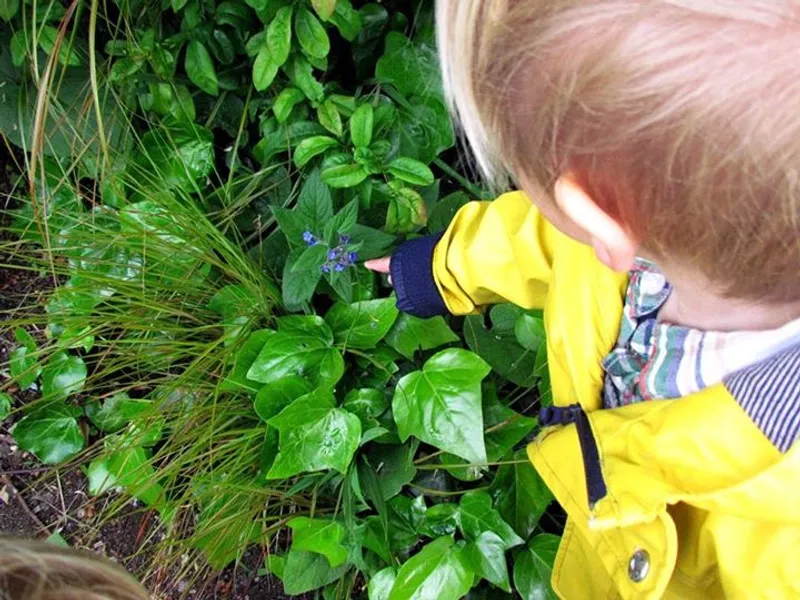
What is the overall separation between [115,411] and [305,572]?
16.3 inches

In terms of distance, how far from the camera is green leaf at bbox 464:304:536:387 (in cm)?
125

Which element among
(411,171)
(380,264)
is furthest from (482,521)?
(411,171)

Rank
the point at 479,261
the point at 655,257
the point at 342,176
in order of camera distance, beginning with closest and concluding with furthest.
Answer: the point at 655,257, the point at 479,261, the point at 342,176

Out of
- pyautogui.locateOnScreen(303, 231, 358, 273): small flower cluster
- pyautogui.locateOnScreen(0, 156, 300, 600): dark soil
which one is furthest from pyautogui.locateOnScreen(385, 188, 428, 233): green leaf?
pyautogui.locateOnScreen(0, 156, 300, 600): dark soil

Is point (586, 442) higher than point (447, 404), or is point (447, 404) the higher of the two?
point (586, 442)

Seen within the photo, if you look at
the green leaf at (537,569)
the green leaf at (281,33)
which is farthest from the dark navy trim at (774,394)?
the green leaf at (281,33)

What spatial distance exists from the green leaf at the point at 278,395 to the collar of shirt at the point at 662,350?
1.60 ft

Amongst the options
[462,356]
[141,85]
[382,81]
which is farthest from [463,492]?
[141,85]

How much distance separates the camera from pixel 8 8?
3.81ft

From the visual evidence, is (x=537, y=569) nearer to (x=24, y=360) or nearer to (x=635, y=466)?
(x=635, y=466)

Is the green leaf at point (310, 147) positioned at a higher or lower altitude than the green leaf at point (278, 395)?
higher

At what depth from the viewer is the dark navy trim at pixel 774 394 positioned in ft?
→ 2.11

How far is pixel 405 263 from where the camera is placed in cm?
110

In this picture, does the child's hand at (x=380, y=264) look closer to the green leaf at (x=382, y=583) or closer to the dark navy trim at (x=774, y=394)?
the green leaf at (x=382, y=583)
